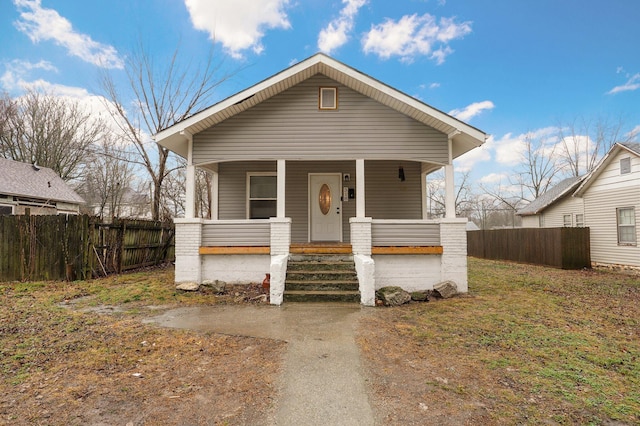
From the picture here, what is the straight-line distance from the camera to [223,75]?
626 inches

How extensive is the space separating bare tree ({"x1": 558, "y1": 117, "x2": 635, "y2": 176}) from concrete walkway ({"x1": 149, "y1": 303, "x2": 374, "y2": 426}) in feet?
100

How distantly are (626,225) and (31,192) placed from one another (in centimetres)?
2528

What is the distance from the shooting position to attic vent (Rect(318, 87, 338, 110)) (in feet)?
27.0

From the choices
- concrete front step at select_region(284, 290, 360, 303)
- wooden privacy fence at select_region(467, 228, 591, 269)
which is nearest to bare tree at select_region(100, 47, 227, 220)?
concrete front step at select_region(284, 290, 360, 303)

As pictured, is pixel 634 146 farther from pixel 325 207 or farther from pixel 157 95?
pixel 157 95

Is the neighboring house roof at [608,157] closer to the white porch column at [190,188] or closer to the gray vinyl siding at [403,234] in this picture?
the gray vinyl siding at [403,234]

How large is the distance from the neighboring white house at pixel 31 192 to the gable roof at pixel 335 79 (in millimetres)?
10438

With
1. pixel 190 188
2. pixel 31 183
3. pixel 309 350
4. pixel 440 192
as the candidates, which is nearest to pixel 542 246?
pixel 309 350

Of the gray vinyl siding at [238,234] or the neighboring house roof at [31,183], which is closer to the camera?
the gray vinyl siding at [238,234]

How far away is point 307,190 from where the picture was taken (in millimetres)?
10008

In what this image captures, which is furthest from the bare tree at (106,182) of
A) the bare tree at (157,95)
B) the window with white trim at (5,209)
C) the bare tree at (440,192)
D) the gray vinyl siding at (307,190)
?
the bare tree at (440,192)

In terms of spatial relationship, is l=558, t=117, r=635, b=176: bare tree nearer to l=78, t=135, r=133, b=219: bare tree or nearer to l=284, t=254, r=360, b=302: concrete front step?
l=284, t=254, r=360, b=302: concrete front step

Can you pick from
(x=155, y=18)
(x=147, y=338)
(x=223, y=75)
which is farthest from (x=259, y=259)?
(x=155, y=18)

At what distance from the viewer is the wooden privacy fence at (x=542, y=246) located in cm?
1278
